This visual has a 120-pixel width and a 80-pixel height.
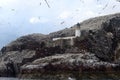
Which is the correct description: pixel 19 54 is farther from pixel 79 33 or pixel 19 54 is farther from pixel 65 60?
pixel 65 60

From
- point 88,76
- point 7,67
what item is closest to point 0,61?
point 7,67

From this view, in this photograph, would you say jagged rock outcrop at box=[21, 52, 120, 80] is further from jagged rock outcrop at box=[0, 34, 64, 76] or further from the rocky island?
jagged rock outcrop at box=[0, 34, 64, 76]

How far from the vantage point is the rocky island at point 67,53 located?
93438 mm

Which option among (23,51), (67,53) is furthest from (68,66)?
(23,51)

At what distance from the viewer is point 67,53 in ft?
355

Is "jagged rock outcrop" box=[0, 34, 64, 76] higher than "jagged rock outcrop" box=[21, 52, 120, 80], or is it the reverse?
"jagged rock outcrop" box=[0, 34, 64, 76]

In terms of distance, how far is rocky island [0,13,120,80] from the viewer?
9344 centimetres

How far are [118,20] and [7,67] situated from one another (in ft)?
119

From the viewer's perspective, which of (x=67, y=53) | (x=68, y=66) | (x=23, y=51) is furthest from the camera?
(x=23, y=51)

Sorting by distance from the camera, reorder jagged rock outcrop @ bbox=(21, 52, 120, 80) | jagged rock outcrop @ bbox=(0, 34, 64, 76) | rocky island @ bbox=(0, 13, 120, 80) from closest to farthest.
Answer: jagged rock outcrop @ bbox=(21, 52, 120, 80), rocky island @ bbox=(0, 13, 120, 80), jagged rock outcrop @ bbox=(0, 34, 64, 76)

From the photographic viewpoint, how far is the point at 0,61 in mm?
144375

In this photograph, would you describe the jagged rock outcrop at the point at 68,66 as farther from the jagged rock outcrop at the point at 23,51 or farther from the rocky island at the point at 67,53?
the jagged rock outcrop at the point at 23,51

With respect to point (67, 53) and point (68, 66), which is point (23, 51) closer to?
point (67, 53)

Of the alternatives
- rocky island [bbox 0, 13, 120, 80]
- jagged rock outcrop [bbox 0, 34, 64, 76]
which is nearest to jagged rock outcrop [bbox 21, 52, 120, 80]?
rocky island [bbox 0, 13, 120, 80]
